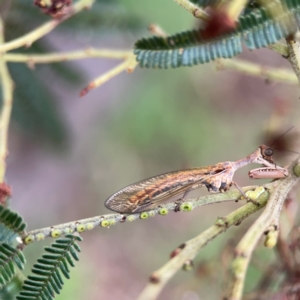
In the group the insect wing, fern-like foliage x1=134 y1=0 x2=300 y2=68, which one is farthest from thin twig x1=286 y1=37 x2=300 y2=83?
the insect wing

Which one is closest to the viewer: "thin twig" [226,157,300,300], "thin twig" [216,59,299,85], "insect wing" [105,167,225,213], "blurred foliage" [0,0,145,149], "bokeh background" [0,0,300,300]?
"thin twig" [226,157,300,300]

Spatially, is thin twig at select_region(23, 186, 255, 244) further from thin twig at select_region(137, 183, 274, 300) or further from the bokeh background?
the bokeh background

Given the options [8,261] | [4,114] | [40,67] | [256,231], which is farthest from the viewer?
[40,67]

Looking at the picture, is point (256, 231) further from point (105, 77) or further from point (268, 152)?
point (105, 77)

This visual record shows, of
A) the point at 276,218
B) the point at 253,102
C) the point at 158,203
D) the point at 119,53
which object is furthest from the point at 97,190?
the point at 276,218

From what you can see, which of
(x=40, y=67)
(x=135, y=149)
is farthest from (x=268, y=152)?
(x=135, y=149)

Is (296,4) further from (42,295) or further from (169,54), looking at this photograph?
(42,295)

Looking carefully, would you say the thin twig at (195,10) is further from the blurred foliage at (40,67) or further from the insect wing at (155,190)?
the blurred foliage at (40,67)
